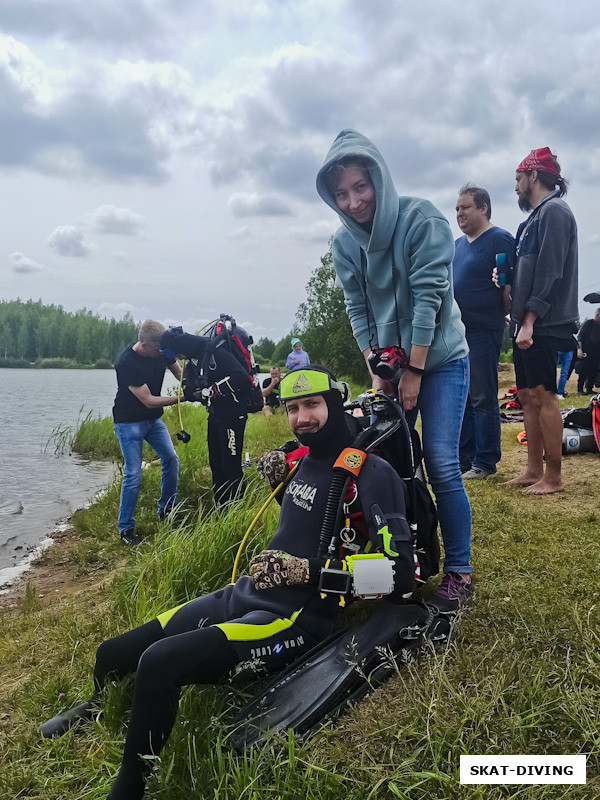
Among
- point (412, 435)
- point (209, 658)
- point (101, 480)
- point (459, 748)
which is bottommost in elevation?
point (101, 480)

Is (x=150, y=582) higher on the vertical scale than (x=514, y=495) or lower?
lower

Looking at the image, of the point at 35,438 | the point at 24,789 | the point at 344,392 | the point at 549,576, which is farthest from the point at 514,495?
the point at 35,438

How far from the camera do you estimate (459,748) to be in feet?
6.09

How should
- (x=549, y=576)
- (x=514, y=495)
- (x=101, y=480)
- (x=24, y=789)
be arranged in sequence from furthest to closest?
(x=101, y=480) → (x=514, y=495) → (x=549, y=576) → (x=24, y=789)

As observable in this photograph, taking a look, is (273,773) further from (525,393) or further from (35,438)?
(35,438)

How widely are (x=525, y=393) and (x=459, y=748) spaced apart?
339cm

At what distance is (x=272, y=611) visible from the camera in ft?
7.68

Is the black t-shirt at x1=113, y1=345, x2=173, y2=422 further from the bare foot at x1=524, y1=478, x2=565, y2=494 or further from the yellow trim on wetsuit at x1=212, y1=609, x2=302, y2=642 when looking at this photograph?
the yellow trim on wetsuit at x1=212, y1=609, x2=302, y2=642

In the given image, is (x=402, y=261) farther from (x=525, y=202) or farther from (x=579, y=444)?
(x=579, y=444)

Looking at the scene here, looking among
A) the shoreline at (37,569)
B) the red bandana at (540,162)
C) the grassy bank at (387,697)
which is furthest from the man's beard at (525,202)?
the shoreline at (37,569)

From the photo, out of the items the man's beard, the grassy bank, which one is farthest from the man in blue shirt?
the grassy bank

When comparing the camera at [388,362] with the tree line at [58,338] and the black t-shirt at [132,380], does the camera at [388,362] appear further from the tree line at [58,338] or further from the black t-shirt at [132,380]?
the tree line at [58,338]

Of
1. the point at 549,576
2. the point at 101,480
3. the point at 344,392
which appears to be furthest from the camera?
the point at 101,480

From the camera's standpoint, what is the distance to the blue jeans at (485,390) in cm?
527
